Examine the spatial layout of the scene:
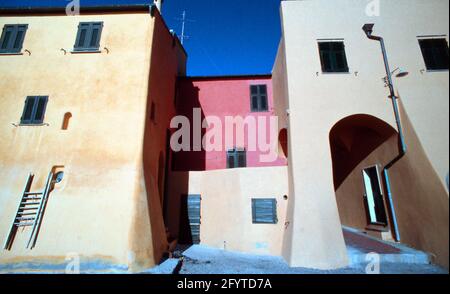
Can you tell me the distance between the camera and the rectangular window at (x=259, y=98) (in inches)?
489

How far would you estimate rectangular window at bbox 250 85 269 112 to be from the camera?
40.8ft

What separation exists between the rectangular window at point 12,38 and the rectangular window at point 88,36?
232 cm

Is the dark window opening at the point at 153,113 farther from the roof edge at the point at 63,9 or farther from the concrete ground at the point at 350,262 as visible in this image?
the concrete ground at the point at 350,262

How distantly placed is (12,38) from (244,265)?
12.6 m

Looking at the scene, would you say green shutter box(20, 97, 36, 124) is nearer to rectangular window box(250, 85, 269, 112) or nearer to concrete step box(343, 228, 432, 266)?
rectangular window box(250, 85, 269, 112)

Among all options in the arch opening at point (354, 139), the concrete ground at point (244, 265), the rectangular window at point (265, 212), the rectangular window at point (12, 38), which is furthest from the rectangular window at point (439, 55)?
the rectangular window at point (12, 38)

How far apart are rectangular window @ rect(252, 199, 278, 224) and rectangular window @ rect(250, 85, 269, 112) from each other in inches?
218

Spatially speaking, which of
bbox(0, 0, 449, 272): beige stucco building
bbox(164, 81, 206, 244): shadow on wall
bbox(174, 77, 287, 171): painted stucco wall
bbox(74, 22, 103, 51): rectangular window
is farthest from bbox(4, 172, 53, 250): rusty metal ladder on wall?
bbox(174, 77, 287, 171): painted stucco wall

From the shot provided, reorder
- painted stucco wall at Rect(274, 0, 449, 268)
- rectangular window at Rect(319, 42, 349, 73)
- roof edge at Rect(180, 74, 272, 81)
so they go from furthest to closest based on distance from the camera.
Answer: roof edge at Rect(180, 74, 272, 81) < rectangular window at Rect(319, 42, 349, 73) < painted stucco wall at Rect(274, 0, 449, 268)

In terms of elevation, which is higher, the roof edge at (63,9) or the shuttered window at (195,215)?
the roof edge at (63,9)

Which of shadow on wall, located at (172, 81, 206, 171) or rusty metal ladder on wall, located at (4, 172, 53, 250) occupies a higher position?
shadow on wall, located at (172, 81, 206, 171)

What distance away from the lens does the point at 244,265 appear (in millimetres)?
7211

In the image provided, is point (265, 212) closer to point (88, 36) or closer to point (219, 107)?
point (219, 107)
